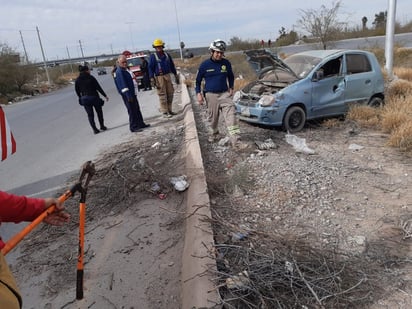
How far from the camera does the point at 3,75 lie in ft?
94.4

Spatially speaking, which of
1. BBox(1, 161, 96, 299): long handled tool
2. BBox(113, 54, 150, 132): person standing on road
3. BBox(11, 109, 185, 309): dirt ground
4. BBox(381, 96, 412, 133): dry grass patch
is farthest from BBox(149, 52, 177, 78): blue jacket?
BBox(1, 161, 96, 299): long handled tool

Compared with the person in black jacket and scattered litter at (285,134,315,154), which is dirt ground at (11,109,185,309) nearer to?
scattered litter at (285,134,315,154)

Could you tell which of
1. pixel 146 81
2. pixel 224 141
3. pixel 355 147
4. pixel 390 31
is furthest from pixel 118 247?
pixel 146 81

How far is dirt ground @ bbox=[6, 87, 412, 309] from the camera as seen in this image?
278cm

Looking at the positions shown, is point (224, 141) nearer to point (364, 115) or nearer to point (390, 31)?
point (364, 115)

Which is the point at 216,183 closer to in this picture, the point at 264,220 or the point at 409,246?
the point at 264,220

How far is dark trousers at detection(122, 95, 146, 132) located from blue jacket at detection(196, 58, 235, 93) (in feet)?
7.98

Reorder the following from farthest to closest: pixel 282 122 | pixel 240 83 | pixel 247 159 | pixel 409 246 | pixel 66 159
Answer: pixel 240 83
pixel 282 122
pixel 66 159
pixel 247 159
pixel 409 246

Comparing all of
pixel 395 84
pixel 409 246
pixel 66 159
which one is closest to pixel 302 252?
pixel 409 246

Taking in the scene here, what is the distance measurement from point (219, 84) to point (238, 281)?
14.5 ft

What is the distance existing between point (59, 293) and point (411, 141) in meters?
5.65

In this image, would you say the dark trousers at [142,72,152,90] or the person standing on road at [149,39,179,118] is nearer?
the person standing on road at [149,39,179,118]

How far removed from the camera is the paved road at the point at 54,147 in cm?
578

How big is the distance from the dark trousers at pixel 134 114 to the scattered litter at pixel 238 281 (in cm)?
627
